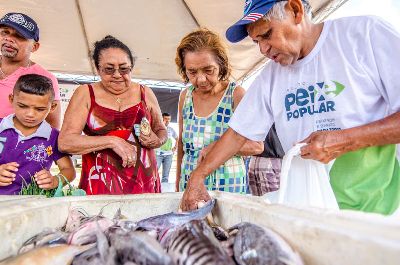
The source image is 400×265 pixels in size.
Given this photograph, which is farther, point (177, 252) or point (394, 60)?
point (394, 60)

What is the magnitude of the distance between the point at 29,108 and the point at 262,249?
1.72 metres

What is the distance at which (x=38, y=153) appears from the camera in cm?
201

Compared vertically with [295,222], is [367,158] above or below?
above

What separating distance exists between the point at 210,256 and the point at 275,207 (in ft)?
1.08

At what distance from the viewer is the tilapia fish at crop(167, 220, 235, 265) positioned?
31.4 inches

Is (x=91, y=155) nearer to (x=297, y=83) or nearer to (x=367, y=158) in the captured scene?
(x=297, y=83)

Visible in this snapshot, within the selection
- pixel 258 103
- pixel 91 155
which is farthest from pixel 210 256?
pixel 91 155

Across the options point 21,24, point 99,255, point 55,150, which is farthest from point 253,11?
point 21,24

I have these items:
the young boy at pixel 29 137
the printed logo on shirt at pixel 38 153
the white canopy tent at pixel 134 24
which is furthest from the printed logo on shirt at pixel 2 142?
the white canopy tent at pixel 134 24

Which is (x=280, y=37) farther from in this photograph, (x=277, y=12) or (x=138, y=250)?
(x=138, y=250)

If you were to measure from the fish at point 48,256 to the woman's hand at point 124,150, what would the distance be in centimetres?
95

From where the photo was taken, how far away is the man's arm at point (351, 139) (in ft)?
3.78

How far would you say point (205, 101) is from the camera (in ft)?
7.30

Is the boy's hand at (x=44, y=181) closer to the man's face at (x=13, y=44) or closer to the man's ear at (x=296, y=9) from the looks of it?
the man's face at (x=13, y=44)
